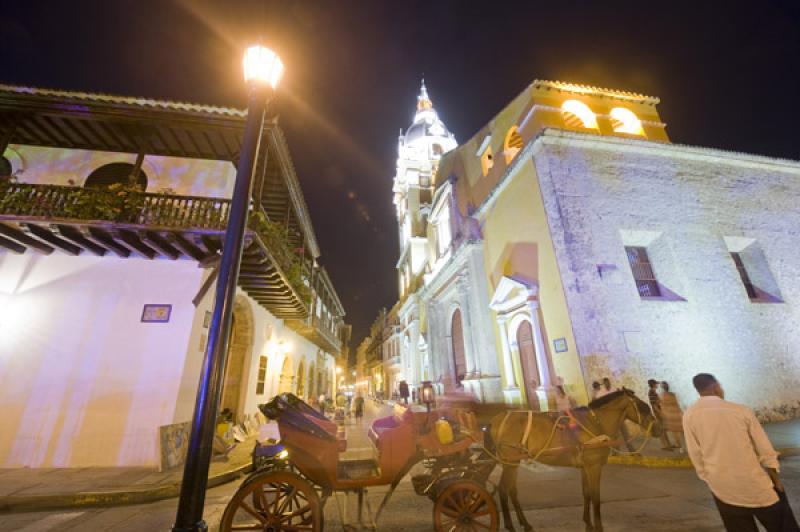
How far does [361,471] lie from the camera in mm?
3664

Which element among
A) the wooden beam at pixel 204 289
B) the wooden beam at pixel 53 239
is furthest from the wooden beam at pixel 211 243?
the wooden beam at pixel 53 239

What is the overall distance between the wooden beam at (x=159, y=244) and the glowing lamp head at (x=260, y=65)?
16.7 feet

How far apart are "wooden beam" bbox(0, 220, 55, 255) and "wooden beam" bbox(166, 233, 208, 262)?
3.22m

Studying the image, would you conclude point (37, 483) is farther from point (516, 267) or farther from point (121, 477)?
point (516, 267)

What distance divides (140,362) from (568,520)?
870 centimetres

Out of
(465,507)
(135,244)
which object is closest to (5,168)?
(135,244)

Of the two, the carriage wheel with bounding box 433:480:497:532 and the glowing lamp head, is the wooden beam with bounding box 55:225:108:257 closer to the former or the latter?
the glowing lamp head

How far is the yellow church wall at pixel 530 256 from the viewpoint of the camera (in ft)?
29.3

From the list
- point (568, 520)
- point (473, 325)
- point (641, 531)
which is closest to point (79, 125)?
point (568, 520)

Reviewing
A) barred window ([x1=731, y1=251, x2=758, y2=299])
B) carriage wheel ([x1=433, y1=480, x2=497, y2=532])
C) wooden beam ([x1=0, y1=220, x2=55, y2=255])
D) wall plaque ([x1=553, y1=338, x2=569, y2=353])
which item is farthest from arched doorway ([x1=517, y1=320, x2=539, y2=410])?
wooden beam ([x1=0, y1=220, x2=55, y2=255])

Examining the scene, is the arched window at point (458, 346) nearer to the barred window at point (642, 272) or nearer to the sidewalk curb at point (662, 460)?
the barred window at point (642, 272)

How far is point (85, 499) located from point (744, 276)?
1884 centimetres

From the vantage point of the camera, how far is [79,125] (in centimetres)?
817

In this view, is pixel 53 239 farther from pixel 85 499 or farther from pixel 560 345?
pixel 560 345
